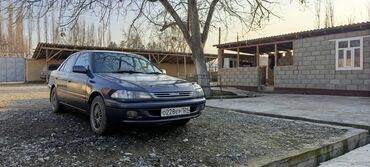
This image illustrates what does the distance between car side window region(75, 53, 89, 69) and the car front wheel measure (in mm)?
814

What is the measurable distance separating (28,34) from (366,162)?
142 ft

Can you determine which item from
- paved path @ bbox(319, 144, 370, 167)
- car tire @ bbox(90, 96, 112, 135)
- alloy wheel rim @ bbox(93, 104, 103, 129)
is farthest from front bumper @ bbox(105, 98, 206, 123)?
paved path @ bbox(319, 144, 370, 167)

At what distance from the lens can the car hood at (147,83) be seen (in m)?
4.13

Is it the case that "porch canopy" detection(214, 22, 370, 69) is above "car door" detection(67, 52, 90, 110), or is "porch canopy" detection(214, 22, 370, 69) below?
above

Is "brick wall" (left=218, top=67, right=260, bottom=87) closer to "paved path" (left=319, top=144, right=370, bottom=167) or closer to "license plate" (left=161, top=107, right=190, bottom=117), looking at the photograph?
"paved path" (left=319, top=144, right=370, bottom=167)

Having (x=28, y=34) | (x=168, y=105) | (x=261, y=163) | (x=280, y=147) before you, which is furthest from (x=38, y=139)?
(x=28, y=34)

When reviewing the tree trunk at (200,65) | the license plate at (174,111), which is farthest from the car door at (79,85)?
the tree trunk at (200,65)

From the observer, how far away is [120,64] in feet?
17.1

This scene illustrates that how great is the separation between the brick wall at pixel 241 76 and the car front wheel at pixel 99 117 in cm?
1333

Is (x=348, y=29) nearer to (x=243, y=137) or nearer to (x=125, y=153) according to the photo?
(x=243, y=137)

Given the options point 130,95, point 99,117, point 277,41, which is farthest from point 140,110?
point 277,41

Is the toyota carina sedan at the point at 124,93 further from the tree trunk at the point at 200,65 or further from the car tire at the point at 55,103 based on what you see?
the tree trunk at the point at 200,65

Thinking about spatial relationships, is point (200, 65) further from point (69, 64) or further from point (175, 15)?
point (69, 64)

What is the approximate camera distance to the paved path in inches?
170
